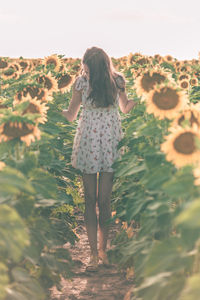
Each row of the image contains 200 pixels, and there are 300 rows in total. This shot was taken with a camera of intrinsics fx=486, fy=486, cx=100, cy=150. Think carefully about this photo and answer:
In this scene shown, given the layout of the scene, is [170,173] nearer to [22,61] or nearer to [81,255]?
[81,255]

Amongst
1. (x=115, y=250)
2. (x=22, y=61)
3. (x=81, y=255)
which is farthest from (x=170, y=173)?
(x=22, y=61)

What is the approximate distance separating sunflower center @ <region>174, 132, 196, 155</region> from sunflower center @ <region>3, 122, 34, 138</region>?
3.05ft

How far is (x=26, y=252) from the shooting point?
8.83 ft

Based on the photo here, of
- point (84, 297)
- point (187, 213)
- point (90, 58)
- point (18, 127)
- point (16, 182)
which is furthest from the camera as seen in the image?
point (90, 58)

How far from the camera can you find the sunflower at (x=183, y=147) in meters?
2.70

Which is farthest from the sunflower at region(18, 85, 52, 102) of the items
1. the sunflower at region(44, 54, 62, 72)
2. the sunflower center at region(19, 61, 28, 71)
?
the sunflower center at region(19, 61, 28, 71)

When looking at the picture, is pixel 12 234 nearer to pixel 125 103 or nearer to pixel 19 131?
pixel 19 131

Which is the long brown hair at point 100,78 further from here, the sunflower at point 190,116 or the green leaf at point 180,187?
the green leaf at point 180,187

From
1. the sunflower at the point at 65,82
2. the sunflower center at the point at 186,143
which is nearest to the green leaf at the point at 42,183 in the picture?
the sunflower center at the point at 186,143

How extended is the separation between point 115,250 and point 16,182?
88.5 inches

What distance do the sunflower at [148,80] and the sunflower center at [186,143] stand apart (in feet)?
4.52

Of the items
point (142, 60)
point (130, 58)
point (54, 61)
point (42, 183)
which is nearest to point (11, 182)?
point (42, 183)

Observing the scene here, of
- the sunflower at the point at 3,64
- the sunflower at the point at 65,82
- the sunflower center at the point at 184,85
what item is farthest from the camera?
the sunflower at the point at 3,64

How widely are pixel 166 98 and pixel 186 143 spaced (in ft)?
2.56
